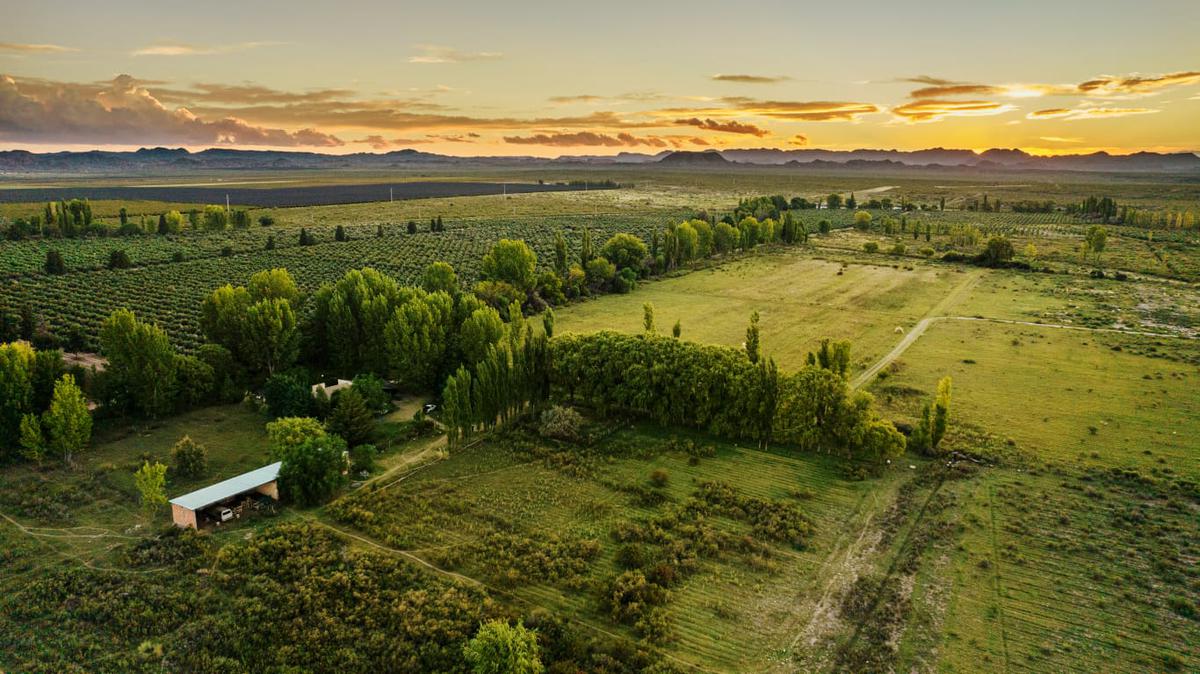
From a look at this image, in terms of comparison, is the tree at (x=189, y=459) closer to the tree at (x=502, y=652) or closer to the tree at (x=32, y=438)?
the tree at (x=32, y=438)

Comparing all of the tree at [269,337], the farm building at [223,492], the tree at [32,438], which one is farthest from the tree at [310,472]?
the tree at [269,337]

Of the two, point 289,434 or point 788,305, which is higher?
point 788,305

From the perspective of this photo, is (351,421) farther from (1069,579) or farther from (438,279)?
(1069,579)

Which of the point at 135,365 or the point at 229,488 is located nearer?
the point at 229,488

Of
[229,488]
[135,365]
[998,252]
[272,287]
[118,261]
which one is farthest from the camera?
[998,252]

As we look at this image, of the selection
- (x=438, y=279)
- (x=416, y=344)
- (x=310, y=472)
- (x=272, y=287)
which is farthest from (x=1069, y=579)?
(x=272, y=287)

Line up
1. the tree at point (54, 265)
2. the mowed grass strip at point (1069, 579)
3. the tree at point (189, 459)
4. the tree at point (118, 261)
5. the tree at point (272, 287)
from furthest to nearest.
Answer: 1. the tree at point (118, 261)
2. the tree at point (54, 265)
3. the tree at point (272, 287)
4. the tree at point (189, 459)
5. the mowed grass strip at point (1069, 579)

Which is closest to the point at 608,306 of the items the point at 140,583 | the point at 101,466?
the point at 101,466

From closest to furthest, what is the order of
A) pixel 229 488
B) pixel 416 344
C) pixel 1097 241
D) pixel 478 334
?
1. pixel 229 488
2. pixel 416 344
3. pixel 478 334
4. pixel 1097 241
